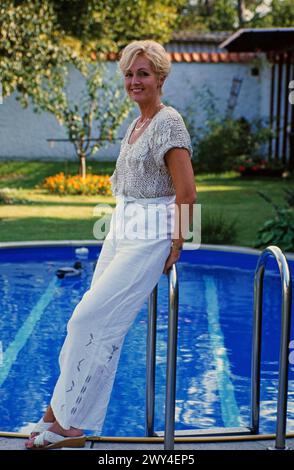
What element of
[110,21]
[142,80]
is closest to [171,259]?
[142,80]

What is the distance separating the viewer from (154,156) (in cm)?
378

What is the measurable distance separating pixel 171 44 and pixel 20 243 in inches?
591

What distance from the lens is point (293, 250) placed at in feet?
33.3

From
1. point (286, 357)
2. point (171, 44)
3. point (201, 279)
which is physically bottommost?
point (201, 279)

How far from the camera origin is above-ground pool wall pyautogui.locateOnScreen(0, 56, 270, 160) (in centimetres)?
2077

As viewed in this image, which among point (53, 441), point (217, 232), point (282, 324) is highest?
point (282, 324)

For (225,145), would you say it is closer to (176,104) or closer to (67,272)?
(176,104)

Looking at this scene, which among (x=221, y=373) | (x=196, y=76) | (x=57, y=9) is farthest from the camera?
(x=196, y=76)

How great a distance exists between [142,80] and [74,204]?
10362mm

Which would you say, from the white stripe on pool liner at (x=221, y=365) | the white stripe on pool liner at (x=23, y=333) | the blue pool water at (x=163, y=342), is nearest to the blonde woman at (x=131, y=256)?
the blue pool water at (x=163, y=342)

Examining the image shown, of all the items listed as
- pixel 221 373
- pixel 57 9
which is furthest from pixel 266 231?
pixel 57 9

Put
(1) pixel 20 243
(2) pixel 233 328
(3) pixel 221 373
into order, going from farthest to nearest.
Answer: (1) pixel 20 243
(2) pixel 233 328
(3) pixel 221 373

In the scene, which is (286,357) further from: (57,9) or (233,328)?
(57,9)

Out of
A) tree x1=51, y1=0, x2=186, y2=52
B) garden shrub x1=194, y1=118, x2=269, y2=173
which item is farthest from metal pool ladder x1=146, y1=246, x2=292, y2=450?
tree x1=51, y1=0, x2=186, y2=52
